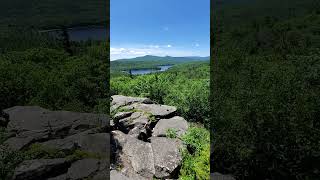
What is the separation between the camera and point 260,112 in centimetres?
994

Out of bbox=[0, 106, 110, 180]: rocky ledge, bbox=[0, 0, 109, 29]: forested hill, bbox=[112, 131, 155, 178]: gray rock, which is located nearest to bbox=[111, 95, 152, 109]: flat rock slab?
bbox=[0, 106, 110, 180]: rocky ledge

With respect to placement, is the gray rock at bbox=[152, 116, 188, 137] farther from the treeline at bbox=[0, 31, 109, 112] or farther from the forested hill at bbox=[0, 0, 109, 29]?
the forested hill at bbox=[0, 0, 109, 29]

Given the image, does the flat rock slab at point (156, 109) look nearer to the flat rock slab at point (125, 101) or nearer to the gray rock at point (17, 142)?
the flat rock slab at point (125, 101)

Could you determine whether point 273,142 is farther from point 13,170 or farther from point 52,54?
point 52,54

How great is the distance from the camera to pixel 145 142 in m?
10.6

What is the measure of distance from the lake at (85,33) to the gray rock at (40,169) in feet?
36.2

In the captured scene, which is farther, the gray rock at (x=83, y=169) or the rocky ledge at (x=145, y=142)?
the rocky ledge at (x=145, y=142)

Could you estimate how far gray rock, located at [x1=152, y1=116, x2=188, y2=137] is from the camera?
11543 mm

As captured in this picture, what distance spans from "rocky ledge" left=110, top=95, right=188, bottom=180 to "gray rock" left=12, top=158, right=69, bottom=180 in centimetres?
120

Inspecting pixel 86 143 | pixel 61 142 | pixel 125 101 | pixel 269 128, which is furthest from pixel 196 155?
pixel 125 101

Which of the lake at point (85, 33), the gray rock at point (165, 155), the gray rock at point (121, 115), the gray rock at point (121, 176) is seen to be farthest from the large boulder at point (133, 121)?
the lake at point (85, 33)

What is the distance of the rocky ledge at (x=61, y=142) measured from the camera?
9242 mm

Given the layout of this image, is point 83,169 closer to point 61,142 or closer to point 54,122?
point 61,142

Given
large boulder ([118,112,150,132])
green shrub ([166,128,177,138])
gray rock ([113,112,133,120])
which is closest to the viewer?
green shrub ([166,128,177,138])
